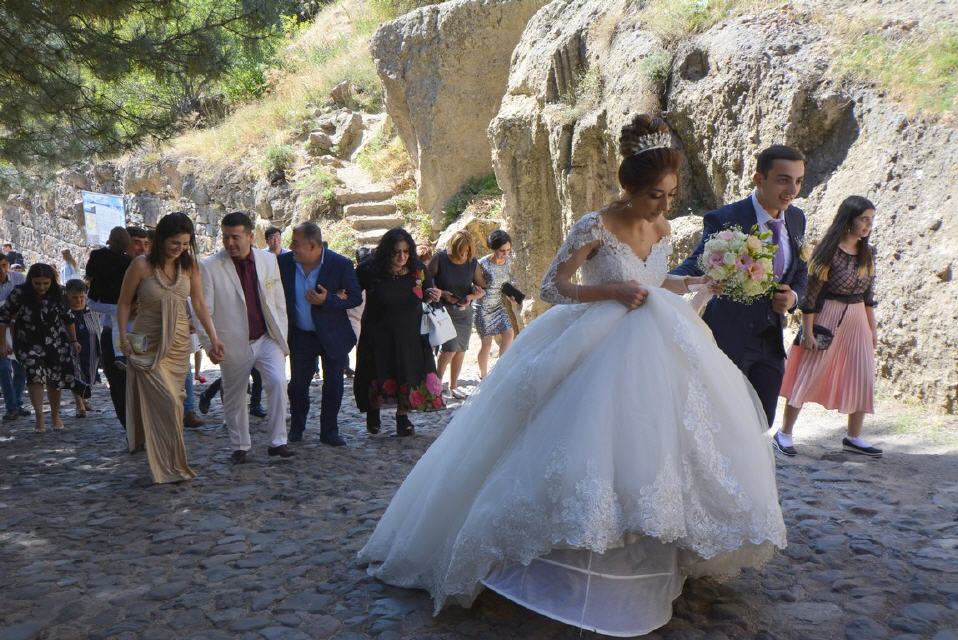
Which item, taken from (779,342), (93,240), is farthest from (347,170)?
(779,342)

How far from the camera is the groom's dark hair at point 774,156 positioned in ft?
15.5

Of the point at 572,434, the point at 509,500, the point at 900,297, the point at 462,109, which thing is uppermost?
the point at 462,109

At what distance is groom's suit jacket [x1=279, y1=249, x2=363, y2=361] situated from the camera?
24.3ft

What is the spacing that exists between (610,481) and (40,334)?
784 cm

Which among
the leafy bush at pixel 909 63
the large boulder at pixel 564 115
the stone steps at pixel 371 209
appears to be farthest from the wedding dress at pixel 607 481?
the stone steps at pixel 371 209

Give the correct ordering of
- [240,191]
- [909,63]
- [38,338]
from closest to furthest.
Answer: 1. [909,63]
2. [38,338]
3. [240,191]

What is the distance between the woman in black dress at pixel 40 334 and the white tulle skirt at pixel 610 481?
6.80 metres

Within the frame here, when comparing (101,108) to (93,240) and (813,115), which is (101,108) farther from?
(93,240)

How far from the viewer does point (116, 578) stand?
14.3ft

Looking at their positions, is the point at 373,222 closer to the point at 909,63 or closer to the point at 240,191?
the point at 240,191

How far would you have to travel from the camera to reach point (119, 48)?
767 centimetres

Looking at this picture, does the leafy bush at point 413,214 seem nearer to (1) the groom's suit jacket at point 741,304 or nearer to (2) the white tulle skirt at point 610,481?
(1) the groom's suit jacket at point 741,304

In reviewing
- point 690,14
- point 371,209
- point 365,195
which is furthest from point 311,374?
point 365,195

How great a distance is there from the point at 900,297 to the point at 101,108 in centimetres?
819
